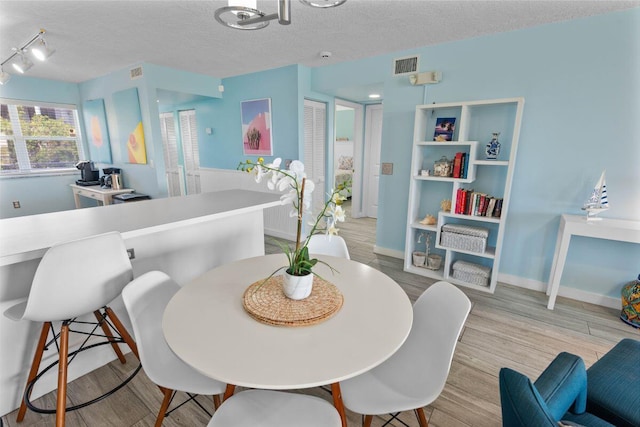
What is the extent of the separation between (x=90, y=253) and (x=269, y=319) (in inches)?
34.7

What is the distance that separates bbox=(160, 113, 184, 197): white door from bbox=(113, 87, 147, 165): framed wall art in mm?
1344

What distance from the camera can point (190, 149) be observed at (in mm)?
5551

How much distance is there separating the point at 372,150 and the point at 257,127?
84.5 inches

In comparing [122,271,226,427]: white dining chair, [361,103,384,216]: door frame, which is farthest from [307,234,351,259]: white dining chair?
[361,103,384,216]: door frame

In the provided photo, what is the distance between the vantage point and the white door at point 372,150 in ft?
17.2

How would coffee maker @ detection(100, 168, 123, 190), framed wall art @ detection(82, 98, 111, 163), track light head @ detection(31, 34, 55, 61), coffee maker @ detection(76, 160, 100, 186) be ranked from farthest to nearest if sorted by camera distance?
coffee maker @ detection(76, 160, 100, 186) < framed wall art @ detection(82, 98, 111, 163) < coffee maker @ detection(100, 168, 123, 190) < track light head @ detection(31, 34, 55, 61)

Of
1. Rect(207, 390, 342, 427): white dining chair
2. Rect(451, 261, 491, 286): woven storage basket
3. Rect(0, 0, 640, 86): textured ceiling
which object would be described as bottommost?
Rect(451, 261, 491, 286): woven storage basket

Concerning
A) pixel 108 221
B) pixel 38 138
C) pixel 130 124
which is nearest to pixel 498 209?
pixel 108 221

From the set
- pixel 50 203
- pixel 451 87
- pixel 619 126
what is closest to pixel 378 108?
pixel 451 87

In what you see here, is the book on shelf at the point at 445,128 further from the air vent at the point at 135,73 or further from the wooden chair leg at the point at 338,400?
the air vent at the point at 135,73

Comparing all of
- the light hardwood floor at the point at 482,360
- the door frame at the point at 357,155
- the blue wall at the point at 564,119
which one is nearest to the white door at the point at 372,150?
the door frame at the point at 357,155

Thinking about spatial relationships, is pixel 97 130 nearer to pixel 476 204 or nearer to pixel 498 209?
pixel 476 204

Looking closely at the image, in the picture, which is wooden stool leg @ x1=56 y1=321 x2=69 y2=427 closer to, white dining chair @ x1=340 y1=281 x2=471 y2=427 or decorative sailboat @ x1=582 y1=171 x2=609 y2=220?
white dining chair @ x1=340 y1=281 x2=471 y2=427

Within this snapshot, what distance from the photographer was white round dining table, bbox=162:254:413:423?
884 millimetres
